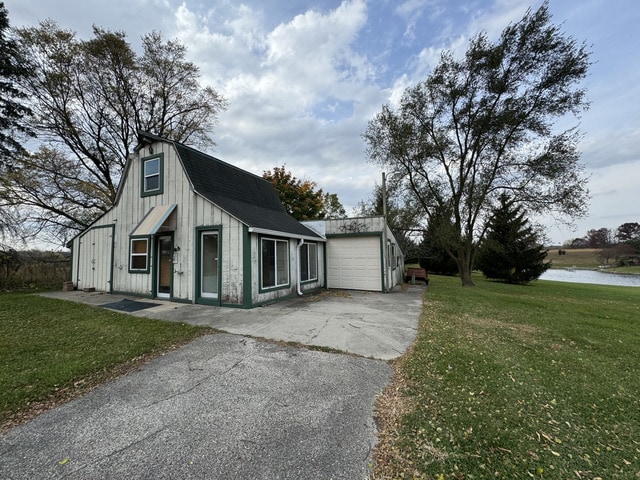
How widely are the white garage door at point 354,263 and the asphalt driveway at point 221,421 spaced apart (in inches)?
289

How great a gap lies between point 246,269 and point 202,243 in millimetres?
1932

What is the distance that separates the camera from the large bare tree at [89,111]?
13.8 meters

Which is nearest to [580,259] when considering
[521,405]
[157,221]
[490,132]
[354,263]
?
[490,132]

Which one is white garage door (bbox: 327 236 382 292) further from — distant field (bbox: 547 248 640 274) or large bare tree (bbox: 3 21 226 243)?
distant field (bbox: 547 248 640 274)

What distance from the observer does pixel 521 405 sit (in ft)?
9.64

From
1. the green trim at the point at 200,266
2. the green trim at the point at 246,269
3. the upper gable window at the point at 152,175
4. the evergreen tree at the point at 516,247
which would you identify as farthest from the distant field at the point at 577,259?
the upper gable window at the point at 152,175

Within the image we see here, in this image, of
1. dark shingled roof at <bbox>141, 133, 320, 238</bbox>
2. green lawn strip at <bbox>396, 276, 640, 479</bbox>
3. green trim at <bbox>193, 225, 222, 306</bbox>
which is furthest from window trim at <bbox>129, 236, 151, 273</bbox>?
green lawn strip at <bbox>396, 276, 640, 479</bbox>

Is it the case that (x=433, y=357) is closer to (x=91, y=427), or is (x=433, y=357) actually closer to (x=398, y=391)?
(x=398, y=391)

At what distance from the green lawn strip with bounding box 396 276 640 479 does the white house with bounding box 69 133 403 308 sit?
5216mm

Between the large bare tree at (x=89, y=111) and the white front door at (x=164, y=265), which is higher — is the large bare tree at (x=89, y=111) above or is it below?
above

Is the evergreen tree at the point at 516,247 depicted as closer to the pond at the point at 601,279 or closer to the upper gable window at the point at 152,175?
the pond at the point at 601,279

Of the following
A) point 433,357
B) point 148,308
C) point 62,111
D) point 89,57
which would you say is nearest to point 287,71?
point 148,308

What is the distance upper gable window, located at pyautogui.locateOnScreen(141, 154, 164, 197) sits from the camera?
9.29 metres

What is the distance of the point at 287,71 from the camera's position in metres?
10.9
